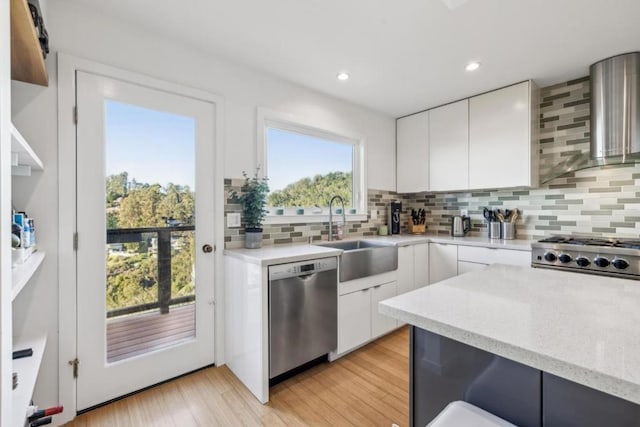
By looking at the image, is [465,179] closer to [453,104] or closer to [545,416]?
[453,104]

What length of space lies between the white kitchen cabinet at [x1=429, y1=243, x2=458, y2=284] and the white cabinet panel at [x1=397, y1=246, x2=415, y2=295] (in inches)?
12.4

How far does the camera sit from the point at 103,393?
5.76 ft

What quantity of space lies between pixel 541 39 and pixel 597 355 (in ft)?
7.58

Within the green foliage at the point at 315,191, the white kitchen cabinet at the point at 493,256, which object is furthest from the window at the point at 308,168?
the white kitchen cabinet at the point at 493,256

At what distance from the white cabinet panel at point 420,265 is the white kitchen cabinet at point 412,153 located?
80cm

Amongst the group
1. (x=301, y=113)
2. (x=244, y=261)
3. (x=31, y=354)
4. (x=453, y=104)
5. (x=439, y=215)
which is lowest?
(x=31, y=354)

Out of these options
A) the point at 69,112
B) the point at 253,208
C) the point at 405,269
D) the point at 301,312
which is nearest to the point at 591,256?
the point at 405,269

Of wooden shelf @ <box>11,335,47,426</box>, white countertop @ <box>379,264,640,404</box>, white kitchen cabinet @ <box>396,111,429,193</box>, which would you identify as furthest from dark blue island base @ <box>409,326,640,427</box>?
white kitchen cabinet @ <box>396,111,429,193</box>

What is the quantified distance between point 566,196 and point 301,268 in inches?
104

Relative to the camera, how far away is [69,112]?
5.49 feet

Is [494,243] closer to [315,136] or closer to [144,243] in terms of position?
[315,136]

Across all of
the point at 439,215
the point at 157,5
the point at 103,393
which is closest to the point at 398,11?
the point at 157,5

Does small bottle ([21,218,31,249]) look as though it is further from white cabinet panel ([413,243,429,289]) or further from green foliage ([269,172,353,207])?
white cabinet panel ([413,243,429,289])

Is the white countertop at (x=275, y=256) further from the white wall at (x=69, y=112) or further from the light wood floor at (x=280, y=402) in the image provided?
the light wood floor at (x=280, y=402)
